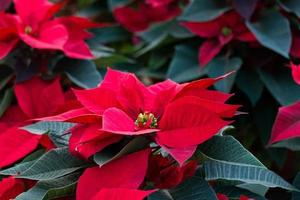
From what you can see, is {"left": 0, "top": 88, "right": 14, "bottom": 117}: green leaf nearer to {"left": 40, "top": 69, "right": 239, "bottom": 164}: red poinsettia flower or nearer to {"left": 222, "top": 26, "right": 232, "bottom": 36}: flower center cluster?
{"left": 40, "top": 69, "right": 239, "bottom": 164}: red poinsettia flower

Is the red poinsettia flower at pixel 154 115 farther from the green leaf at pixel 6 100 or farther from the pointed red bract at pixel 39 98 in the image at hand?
the green leaf at pixel 6 100

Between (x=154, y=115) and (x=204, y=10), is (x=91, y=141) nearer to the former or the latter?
(x=154, y=115)

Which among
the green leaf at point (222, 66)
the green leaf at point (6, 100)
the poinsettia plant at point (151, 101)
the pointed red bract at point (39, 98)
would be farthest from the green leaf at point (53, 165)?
the green leaf at point (222, 66)

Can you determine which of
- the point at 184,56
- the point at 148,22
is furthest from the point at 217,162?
the point at 148,22

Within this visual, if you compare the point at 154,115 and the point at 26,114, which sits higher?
the point at 154,115

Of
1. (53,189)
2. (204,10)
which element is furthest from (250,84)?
(53,189)

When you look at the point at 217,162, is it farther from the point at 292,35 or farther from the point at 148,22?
the point at 148,22
